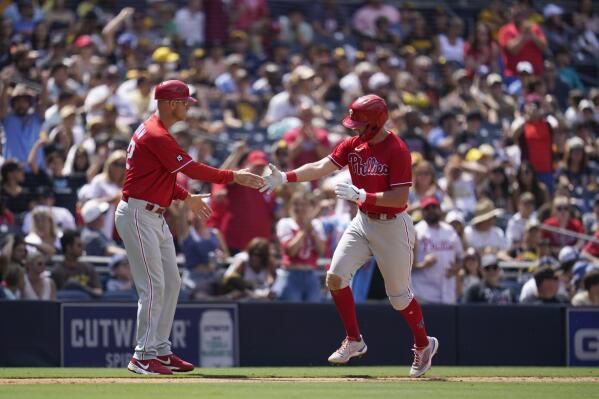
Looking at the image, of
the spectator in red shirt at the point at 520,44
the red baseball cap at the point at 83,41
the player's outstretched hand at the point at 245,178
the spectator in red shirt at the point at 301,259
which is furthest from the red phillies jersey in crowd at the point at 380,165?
the spectator in red shirt at the point at 520,44

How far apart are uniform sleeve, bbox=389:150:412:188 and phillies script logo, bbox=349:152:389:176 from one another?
0.27ft

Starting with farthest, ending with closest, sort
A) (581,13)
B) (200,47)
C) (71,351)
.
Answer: (581,13) → (200,47) → (71,351)

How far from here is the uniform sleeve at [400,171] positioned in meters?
9.21

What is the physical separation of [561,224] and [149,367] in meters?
7.46

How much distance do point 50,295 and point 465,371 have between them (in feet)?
14.4

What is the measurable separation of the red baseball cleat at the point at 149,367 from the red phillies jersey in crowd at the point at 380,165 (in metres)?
1.94

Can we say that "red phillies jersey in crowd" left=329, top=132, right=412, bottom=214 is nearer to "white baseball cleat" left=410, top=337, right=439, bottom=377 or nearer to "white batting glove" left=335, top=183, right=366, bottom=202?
"white batting glove" left=335, top=183, right=366, bottom=202

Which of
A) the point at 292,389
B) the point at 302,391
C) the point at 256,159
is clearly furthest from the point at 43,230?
the point at 302,391

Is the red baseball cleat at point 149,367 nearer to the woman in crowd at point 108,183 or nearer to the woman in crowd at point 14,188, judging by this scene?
the woman in crowd at point 108,183

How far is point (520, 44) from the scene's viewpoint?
1994cm

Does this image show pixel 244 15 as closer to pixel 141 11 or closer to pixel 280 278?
pixel 141 11

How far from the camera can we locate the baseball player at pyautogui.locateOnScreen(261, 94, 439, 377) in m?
9.27

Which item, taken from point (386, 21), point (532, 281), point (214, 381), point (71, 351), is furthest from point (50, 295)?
point (386, 21)

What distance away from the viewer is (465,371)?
36.2ft
